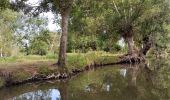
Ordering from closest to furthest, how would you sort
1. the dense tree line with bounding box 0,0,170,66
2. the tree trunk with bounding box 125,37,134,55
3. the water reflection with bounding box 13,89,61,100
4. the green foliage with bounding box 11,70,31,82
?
the water reflection with bounding box 13,89,61,100, the green foliage with bounding box 11,70,31,82, the dense tree line with bounding box 0,0,170,66, the tree trunk with bounding box 125,37,134,55

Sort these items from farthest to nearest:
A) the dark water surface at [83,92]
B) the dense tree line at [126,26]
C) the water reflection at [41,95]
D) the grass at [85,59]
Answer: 1. the dense tree line at [126,26]
2. the grass at [85,59]
3. the water reflection at [41,95]
4. the dark water surface at [83,92]

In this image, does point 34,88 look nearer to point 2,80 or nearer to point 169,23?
point 2,80

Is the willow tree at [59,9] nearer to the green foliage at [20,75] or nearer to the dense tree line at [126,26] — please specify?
the green foliage at [20,75]

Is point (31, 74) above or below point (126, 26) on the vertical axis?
below

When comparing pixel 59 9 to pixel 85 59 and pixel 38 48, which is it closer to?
pixel 85 59

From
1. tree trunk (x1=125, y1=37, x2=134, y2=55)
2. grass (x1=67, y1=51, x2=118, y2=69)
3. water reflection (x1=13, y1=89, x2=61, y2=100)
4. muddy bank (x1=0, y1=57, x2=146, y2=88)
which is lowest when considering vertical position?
water reflection (x1=13, y1=89, x2=61, y2=100)

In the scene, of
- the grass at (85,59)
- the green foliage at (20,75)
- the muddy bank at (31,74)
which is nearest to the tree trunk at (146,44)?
the grass at (85,59)

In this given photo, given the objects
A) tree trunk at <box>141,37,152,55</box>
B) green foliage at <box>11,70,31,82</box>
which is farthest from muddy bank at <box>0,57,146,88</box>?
tree trunk at <box>141,37,152,55</box>

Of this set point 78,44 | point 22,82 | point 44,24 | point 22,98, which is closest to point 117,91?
point 22,98

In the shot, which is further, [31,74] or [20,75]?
[31,74]

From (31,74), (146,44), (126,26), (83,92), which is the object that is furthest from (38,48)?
(83,92)

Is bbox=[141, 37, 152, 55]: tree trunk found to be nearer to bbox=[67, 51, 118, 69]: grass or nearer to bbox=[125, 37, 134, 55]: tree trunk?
bbox=[125, 37, 134, 55]: tree trunk

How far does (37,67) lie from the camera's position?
25.2 m

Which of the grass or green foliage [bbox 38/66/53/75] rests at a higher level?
the grass
